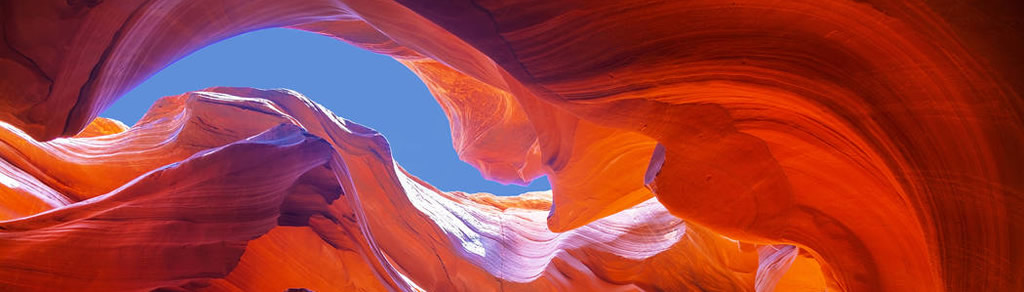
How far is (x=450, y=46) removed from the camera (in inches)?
147

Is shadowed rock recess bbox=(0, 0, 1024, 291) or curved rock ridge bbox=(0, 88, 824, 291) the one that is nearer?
shadowed rock recess bbox=(0, 0, 1024, 291)

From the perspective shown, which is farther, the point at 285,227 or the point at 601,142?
the point at 601,142

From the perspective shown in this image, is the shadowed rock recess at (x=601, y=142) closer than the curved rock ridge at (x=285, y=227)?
Yes

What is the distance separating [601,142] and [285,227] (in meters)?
2.62

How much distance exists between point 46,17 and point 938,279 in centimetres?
390

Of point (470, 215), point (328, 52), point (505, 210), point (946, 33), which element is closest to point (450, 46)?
point (946, 33)

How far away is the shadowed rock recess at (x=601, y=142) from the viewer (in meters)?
1.99

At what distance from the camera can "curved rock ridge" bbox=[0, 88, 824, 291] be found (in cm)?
358

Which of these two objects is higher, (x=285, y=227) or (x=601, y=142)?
(x=285, y=227)

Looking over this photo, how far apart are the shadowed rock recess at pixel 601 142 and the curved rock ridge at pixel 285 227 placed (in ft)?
0.06

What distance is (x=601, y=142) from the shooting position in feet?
15.3

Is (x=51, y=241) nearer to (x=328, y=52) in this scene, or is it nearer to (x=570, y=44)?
(x=570, y=44)

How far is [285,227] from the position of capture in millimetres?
4324

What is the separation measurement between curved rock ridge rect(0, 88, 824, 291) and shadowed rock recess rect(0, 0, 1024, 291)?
0.06ft
